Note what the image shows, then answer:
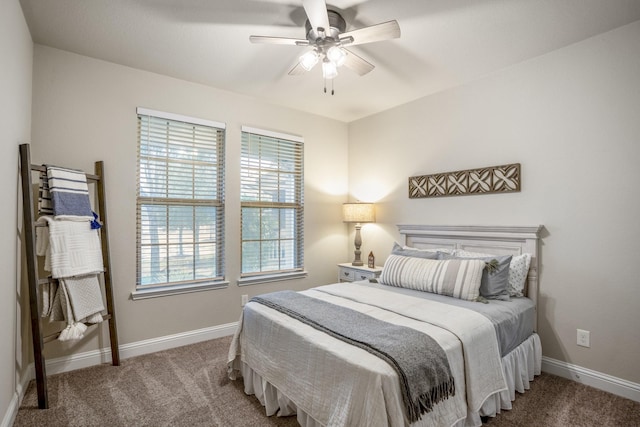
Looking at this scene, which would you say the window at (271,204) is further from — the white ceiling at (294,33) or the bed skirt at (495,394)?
the bed skirt at (495,394)

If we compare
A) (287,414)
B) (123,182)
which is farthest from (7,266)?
(287,414)

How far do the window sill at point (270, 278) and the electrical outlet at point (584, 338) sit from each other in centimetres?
271

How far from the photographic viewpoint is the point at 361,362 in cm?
157

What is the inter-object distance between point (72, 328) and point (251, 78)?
8.30 ft

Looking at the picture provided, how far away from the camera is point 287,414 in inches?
80.6

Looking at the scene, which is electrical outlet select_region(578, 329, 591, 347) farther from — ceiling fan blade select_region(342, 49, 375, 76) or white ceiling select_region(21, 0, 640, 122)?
ceiling fan blade select_region(342, 49, 375, 76)

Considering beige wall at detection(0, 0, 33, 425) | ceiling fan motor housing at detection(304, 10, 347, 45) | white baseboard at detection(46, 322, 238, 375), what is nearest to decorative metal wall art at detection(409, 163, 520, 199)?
ceiling fan motor housing at detection(304, 10, 347, 45)

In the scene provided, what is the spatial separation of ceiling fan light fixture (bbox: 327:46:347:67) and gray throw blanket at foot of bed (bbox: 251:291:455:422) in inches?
67.0

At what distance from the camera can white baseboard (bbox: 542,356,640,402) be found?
7.53 feet

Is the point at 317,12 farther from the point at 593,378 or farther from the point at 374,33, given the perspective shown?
the point at 593,378

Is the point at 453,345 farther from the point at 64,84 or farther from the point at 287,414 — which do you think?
the point at 64,84

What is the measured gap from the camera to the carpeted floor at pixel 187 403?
2.03m

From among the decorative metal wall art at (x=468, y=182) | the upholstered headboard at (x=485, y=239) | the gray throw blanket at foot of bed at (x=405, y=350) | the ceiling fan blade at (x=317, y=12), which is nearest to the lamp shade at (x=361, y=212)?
the upholstered headboard at (x=485, y=239)

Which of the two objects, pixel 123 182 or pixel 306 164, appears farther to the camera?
pixel 306 164
